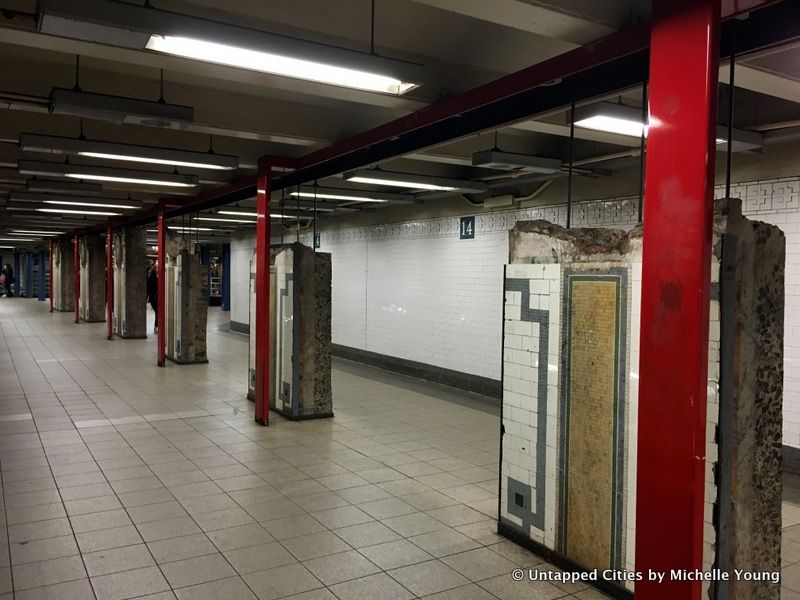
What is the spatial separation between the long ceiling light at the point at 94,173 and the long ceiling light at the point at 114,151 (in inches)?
50.6

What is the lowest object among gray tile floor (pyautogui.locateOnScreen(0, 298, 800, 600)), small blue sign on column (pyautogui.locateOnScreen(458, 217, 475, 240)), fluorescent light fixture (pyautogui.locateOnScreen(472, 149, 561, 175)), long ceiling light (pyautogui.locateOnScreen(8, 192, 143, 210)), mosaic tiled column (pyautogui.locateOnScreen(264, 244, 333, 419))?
gray tile floor (pyautogui.locateOnScreen(0, 298, 800, 600))

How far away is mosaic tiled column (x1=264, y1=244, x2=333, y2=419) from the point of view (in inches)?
285

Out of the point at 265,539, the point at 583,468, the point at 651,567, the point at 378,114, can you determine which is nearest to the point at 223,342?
the point at 378,114

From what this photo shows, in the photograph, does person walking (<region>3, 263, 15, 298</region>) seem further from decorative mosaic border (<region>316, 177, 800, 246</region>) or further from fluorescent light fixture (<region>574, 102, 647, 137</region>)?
fluorescent light fixture (<region>574, 102, 647, 137</region>)

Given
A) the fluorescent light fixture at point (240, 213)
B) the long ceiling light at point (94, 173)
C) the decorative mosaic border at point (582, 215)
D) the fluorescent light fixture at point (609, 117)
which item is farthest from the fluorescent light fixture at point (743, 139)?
the fluorescent light fixture at point (240, 213)

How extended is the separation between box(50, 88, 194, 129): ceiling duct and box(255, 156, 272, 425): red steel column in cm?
230

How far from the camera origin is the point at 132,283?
599 inches

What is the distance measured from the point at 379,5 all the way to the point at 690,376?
283cm

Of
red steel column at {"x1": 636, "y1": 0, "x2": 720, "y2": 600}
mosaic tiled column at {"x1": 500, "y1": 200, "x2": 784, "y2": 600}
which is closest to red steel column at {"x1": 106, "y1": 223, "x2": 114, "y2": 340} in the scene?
mosaic tiled column at {"x1": 500, "y1": 200, "x2": 784, "y2": 600}

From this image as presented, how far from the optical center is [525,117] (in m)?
3.95

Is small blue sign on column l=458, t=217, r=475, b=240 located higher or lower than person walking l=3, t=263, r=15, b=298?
higher

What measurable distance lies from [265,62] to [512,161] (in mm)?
3257

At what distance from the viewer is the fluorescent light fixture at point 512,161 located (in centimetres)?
598

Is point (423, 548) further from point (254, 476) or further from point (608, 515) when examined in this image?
point (254, 476)
